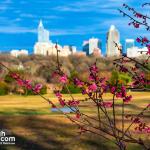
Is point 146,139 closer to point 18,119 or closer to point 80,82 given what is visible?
point 18,119

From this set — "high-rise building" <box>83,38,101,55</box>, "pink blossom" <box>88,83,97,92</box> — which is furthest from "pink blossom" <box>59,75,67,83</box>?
"high-rise building" <box>83,38,101,55</box>

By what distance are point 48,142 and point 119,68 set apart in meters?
7.93

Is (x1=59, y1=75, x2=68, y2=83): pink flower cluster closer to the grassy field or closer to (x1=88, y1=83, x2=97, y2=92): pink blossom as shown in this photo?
(x1=88, y1=83, x2=97, y2=92): pink blossom

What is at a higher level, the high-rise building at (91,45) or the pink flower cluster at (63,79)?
the high-rise building at (91,45)

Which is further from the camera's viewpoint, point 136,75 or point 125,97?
point 136,75

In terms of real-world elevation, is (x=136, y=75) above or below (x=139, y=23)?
below

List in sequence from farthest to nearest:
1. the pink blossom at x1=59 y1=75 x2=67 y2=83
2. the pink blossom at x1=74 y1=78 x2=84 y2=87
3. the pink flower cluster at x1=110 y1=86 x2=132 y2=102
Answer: the pink blossom at x1=74 y1=78 x2=84 y2=87
the pink flower cluster at x1=110 y1=86 x2=132 y2=102
the pink blossom at x1=59 y1=75 x2=67 y2=83

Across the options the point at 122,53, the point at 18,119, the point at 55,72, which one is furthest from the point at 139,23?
the point at 18,119

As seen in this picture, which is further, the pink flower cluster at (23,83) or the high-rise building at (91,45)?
the high-rise building at (91,45)

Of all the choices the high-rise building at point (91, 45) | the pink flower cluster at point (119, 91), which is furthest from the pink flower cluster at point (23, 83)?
the high-rise building at point (91, 45)

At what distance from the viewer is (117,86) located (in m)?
5.70

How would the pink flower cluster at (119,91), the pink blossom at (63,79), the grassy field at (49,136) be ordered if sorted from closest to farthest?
the pink blossom at (63,79) < the pink flower cluster at (119,91) < the grassy field at (49,136)

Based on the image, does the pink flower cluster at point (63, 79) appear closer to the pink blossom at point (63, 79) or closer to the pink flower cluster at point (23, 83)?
the pink blossom at point (63, 79)

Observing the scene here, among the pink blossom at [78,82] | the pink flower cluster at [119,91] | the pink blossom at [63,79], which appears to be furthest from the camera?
the pink blossom at [78,82]
